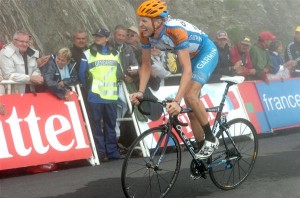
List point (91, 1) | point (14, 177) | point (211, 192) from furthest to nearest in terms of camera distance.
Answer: point (91, 1), point (14, 177), point (211, 192)

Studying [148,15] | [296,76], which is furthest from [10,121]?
[296,76]

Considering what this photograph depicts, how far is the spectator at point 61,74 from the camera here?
8.88m

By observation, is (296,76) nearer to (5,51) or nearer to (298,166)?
(298,166)

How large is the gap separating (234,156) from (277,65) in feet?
22.7

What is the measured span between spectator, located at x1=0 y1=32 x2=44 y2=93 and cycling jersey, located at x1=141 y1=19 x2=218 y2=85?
3.24 meters

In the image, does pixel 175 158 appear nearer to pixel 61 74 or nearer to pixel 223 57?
pixel 61 74

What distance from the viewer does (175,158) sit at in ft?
20.1

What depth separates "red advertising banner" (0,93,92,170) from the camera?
8.12 metres

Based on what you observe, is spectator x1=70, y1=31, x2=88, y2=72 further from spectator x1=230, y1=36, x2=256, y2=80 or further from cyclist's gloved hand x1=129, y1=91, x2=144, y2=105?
cyclist's gloved hand x1=129, y1=91, x2=144, y2=105

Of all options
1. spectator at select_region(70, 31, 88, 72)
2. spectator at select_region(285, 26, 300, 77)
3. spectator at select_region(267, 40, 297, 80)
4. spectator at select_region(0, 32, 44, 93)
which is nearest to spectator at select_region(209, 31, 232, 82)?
spectator at select_region(267, 40, 297, 80)

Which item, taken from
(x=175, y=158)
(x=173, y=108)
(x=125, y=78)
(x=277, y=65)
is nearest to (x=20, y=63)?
(x=125, y=78)

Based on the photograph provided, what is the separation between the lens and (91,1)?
17344 mm

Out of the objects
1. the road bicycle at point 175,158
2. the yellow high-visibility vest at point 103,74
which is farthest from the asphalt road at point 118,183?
the yellow high-visibility vest at point 103,74

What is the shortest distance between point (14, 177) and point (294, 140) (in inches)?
249
